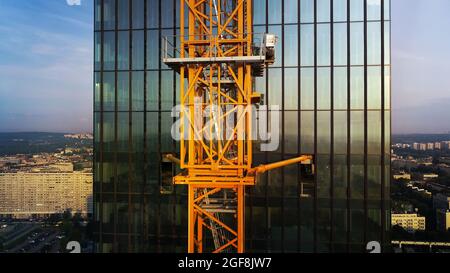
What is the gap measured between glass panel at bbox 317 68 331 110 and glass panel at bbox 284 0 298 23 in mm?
2820

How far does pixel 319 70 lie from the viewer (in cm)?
1506

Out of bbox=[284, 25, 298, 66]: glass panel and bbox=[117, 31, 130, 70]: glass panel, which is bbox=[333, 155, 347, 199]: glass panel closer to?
bbox=[284, 25, 298, 66]: glass panel

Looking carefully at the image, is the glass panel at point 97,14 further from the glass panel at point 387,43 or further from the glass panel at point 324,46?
the glass panel at point 387,43

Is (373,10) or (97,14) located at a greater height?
(97,14)

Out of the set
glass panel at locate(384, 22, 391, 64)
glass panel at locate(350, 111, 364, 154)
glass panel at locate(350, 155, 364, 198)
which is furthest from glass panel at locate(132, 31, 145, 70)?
glass panel at locate(384, 22, 391, 64)

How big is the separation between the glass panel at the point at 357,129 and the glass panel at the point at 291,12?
5.50 meters

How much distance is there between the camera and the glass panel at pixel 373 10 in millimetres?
14777

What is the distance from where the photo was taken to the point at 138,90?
1608 cm

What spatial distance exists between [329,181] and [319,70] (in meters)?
5.53

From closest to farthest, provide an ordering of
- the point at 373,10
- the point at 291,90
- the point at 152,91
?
1. the point at 373,10
2. the point at 291,90
3. the point at 152,91

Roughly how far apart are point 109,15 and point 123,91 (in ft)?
13.7

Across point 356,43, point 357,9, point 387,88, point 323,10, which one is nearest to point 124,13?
point 323,10

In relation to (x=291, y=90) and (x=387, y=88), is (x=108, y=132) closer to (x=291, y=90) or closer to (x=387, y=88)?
(x=291, y=90)

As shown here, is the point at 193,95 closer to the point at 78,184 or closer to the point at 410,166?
the point at 78,184
